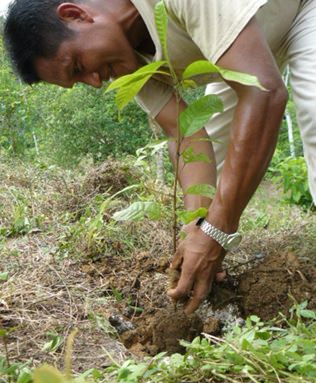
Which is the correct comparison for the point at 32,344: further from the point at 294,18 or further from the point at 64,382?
the point at 294,18

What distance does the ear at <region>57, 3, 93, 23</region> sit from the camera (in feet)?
5.55

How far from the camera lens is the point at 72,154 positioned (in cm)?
868

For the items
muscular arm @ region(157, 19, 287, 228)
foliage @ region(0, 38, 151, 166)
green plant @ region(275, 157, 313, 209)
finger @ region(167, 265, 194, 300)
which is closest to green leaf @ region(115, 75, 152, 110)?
muscular arm @ region(157, 19, 287, 228)

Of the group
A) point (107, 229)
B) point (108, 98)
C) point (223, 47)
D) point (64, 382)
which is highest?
point (64, 382)

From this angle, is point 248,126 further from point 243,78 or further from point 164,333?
point 164,333

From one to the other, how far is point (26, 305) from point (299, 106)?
105 cm

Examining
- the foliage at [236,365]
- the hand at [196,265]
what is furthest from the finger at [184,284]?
the foliage at [236,365]

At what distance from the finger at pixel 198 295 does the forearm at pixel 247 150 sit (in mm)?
185

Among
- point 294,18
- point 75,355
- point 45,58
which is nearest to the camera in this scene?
point 75,355

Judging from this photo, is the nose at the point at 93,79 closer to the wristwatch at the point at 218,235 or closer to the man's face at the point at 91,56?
the man's face at the point at 91,56

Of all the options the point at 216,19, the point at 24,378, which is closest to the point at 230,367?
the point at 24,378

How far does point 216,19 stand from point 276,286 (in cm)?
79

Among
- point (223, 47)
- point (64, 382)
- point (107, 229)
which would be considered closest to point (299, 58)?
point (223, 47)

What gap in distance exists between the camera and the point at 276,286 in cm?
166
